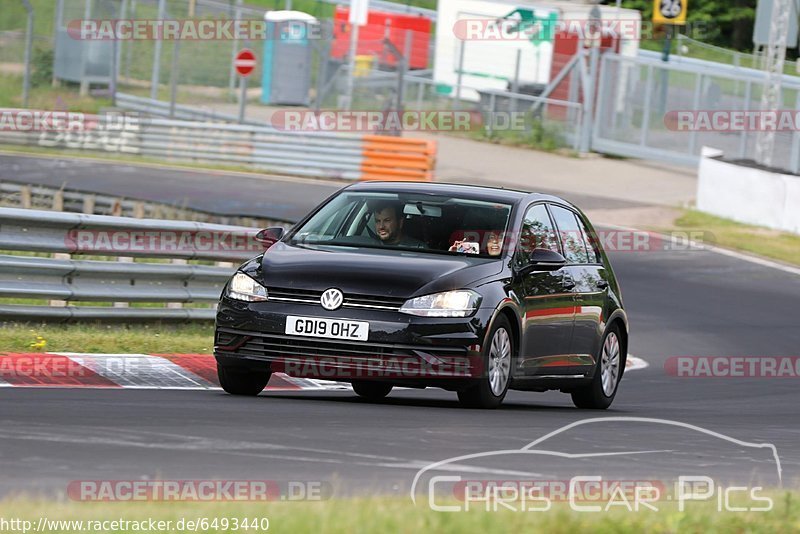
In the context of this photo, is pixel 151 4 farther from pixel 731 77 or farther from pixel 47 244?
pixel 47 244

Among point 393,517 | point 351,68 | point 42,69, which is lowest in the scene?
point 42,69

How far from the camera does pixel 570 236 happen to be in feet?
Result: 38.0

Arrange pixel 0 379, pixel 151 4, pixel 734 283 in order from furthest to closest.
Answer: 1. pixel 151 4
2. pixel 734 283
3. pixel 0 379

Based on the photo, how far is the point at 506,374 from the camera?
403 inches

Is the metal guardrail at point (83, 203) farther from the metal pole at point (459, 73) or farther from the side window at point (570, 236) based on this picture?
the metal pole at point (459, 73)

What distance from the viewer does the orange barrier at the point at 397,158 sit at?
3247cm

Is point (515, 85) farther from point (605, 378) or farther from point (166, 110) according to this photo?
point (605, 378)

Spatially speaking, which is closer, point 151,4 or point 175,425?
point 175,425

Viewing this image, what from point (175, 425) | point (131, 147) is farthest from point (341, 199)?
point (131, 147)

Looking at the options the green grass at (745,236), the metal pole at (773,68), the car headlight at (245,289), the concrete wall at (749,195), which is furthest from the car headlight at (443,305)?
the metal pole at (773,68)

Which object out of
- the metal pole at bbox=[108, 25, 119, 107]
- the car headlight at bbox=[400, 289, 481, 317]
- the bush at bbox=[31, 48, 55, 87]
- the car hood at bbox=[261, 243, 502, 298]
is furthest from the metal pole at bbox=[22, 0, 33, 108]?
the car headlight at bbox=[400, 289, 481, 317]

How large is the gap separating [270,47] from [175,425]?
36475 millimetres

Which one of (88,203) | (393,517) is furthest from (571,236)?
(88,203)

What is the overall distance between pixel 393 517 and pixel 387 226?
17.5ft
